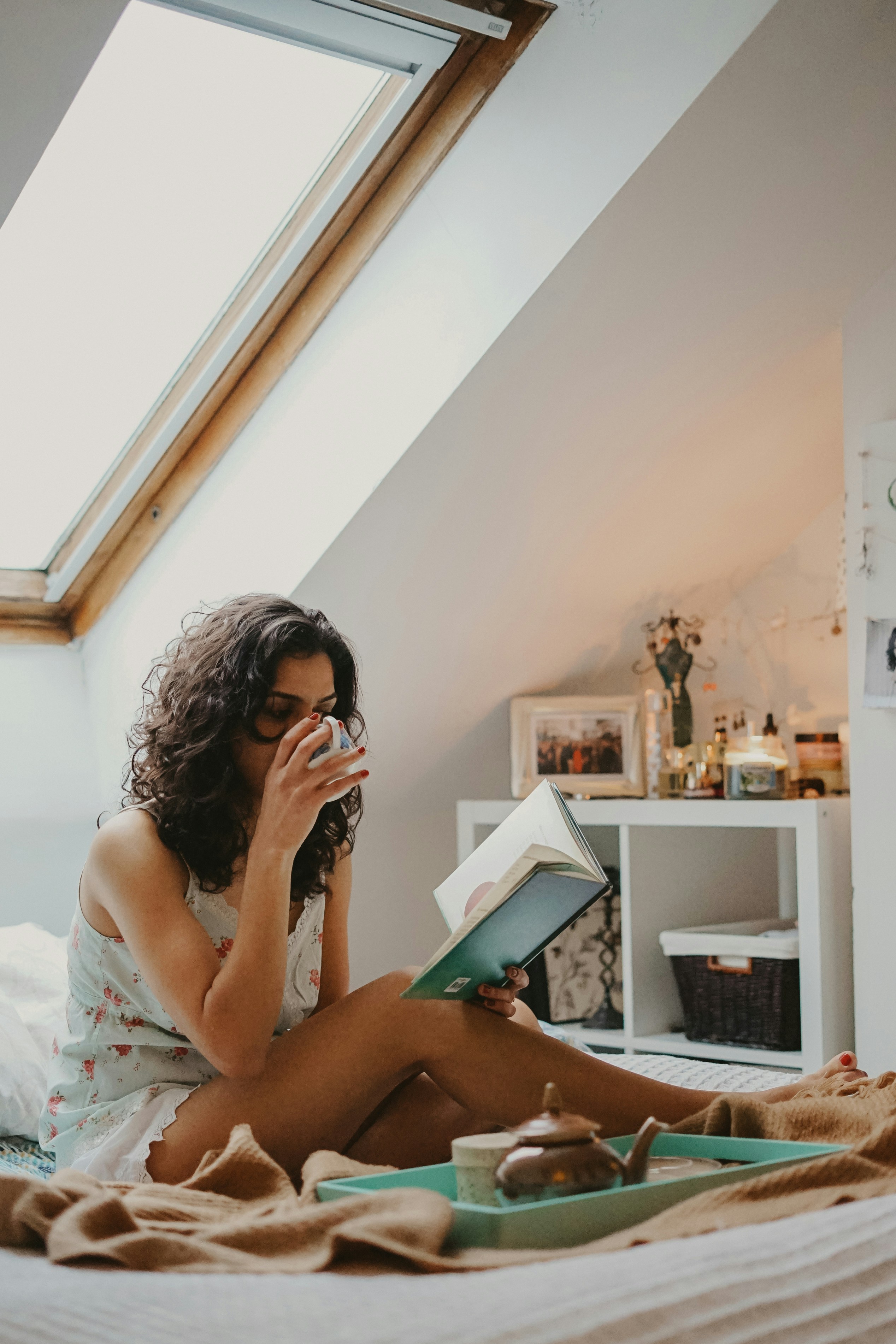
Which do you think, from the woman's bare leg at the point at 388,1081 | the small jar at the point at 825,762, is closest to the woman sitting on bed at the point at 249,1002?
the woman's bare leg at the point at 388,1081

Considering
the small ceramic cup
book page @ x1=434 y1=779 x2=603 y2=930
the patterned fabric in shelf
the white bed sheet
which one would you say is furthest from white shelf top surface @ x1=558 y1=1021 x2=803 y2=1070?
the white bed sheet

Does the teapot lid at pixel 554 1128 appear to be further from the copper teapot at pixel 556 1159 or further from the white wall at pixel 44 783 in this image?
the white wall at pixel 44 783

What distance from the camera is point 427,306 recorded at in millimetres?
2014

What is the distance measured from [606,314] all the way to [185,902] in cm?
116

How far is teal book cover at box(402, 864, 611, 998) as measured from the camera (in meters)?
1.23

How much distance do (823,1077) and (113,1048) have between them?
813 mm

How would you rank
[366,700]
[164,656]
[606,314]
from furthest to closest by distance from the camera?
[366,700]
[606,314]
[164,656]

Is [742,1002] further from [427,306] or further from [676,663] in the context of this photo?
[427,306]

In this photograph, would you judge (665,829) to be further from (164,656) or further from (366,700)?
(164,656)

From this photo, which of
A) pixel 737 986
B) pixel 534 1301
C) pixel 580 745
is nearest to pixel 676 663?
pixel 580 745

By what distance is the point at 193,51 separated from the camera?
71.7 inches

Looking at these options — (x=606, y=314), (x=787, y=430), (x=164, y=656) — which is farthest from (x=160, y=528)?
(x=787, y=430)

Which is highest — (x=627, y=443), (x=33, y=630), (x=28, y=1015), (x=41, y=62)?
(x=41, y=62)

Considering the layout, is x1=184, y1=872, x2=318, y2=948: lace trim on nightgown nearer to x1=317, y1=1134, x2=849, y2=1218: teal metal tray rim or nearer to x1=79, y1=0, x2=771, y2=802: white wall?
x1=317, y1=1134, x2=849, y2=1218: teal metal tray rim
